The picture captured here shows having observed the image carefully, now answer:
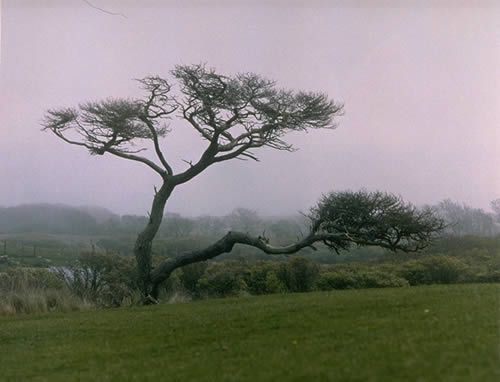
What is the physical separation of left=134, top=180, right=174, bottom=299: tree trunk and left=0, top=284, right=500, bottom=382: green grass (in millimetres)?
5300

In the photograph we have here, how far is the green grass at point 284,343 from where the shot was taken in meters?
3.87

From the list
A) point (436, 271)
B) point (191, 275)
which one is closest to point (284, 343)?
point (436, 271)

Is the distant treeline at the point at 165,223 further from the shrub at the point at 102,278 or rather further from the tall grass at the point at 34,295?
the tall grass at the point at 34,295

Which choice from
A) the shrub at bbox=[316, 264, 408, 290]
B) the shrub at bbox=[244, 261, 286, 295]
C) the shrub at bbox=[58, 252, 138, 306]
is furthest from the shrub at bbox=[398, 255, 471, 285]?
the shrub at bbox=[58, 252, 138, 306]

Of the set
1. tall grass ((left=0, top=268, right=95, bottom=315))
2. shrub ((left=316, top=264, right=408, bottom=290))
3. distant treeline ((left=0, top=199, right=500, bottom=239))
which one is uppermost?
distant treeline ((left=0, top=199, right=500, bottom=239))

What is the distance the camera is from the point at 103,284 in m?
13.3

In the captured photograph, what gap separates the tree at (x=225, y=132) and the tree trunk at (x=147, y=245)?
0.07 ft

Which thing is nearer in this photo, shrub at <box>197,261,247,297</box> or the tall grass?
the tall grass

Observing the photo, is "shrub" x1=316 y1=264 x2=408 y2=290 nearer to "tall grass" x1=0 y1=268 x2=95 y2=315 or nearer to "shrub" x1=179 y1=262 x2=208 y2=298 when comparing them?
"shrub" x1=179 y1=262 x2=208 y2=298

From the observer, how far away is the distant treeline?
57.8ft

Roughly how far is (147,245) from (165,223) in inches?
226

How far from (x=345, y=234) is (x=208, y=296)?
13.7ft

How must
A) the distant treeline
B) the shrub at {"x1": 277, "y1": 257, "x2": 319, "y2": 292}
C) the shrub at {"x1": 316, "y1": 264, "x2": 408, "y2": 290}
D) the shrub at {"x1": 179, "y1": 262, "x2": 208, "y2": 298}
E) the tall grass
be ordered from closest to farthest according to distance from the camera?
the tall grass, the shrub at {"x1": 316, "y1": 264, "x2": 408, "y2": 290}, the shrub at {"x1": 277, "y1": 257, "x2": 319, "y2": 292}, the shrub at {"x1": 179, "y1": 262, "x2": 208, "y2": 298}, the distant treeline

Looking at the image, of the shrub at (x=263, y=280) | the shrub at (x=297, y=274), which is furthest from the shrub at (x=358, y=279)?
the shrub at (x=263, y=280)
